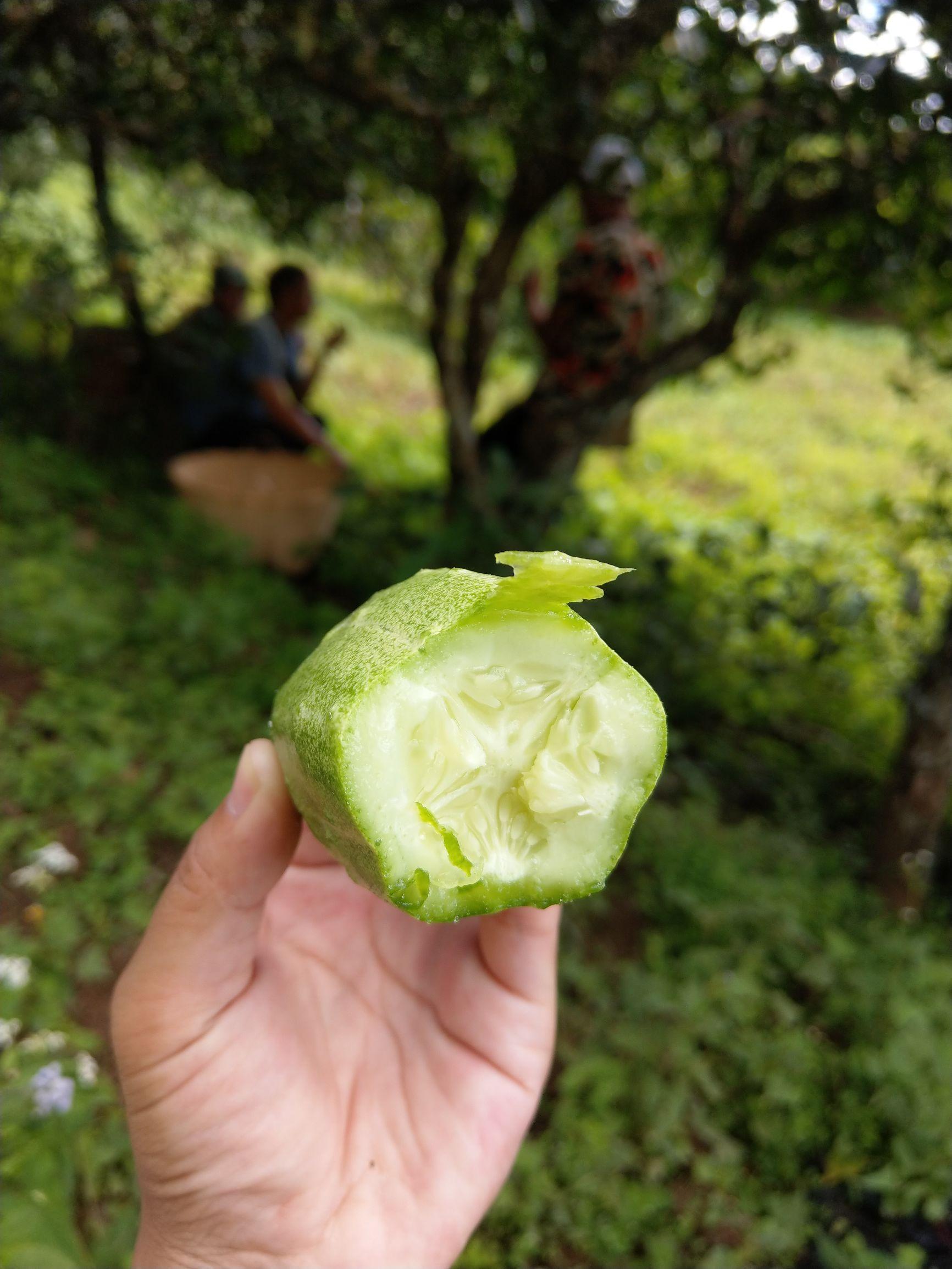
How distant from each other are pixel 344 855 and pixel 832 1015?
2042mm

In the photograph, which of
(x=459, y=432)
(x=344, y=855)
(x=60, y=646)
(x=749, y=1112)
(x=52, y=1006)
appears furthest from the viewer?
(x=459, y=432)

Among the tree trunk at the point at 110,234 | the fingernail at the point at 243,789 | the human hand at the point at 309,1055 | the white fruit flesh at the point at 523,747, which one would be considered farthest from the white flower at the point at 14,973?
the tree trunk at the point at 110,234

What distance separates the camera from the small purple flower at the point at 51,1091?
1.70 m

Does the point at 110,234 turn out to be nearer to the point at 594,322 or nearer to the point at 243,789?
the point at 594,322

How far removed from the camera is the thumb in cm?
120

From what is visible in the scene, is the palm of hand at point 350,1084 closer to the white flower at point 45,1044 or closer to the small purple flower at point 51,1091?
the small purple flower at point 51,1091

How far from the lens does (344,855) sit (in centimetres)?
123

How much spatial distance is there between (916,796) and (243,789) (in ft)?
9.29

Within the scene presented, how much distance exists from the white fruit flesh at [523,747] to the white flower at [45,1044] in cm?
136

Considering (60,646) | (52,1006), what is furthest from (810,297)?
(52,1006)

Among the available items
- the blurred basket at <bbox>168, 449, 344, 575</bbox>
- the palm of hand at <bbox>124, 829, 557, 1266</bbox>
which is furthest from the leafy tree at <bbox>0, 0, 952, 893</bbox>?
the palm of hand at <bbox>124, 829, 557, 1266</bbox>

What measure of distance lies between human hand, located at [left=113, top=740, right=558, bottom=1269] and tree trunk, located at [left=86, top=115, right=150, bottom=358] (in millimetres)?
2798

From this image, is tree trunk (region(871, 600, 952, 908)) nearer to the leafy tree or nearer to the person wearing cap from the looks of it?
the leafy tree

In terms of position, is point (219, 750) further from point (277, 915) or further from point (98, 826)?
point (277, 915)
